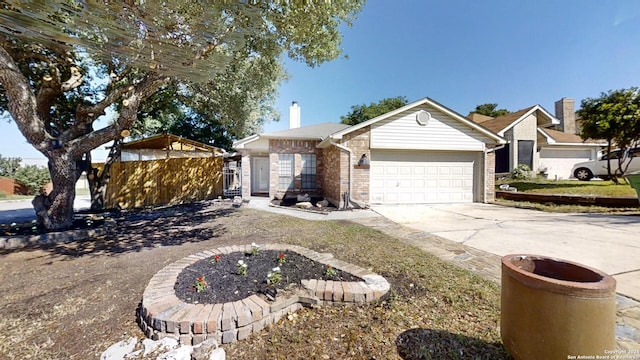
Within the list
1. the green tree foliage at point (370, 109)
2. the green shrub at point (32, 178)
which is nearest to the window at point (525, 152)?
the green tree foliage at point (370, 109)

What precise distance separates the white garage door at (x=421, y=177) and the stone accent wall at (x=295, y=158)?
289 centimetres

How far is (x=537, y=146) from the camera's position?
595 inches

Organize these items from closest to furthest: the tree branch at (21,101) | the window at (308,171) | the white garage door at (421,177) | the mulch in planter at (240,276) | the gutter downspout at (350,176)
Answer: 1. the mulch in planter at (240,276)
2. the tree branch at (21,101)
3. the gutter downspout at (350,176)
4. the white garage door at (421,177)
5. the window at (308,171)

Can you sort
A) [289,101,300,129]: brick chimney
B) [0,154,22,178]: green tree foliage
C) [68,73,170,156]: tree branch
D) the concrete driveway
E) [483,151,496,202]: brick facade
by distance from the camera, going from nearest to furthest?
the concrete driveway → [68,73,170,156]: tree branch → [483,151,496,202]: brick facade → [289,101,300,129]: brick chimney → [0,154,22,178]: green tree foliage

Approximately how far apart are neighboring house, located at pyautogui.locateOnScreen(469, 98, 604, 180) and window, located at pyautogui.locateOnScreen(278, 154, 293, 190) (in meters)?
13.1

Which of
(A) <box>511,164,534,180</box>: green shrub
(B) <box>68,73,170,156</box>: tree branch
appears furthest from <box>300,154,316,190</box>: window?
(A) <box>511,164,534,180</box>: green shrub

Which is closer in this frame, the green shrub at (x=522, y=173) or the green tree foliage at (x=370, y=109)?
the green shrub at (x=522, y=173)

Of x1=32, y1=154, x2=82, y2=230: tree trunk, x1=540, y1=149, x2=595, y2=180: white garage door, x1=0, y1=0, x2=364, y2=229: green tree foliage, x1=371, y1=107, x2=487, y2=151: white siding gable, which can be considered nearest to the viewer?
x1=0, y1=0, x2=364, y2=229: green tree foliage

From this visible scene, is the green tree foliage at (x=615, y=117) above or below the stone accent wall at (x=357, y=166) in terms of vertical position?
Answer: above

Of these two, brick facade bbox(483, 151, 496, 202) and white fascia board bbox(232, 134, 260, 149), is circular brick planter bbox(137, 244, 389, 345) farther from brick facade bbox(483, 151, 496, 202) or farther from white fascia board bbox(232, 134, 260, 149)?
brick facade bbox(483, 151, 496, 202)

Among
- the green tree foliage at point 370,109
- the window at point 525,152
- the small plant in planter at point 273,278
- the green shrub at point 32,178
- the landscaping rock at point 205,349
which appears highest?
the green tree foliage at point 370,109

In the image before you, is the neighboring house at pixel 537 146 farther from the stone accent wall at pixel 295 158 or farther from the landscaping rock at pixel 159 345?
the landscaping rock at pixel 159 345

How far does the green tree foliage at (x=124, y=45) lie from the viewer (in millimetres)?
4074

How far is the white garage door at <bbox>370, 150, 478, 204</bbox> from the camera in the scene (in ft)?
31.4
